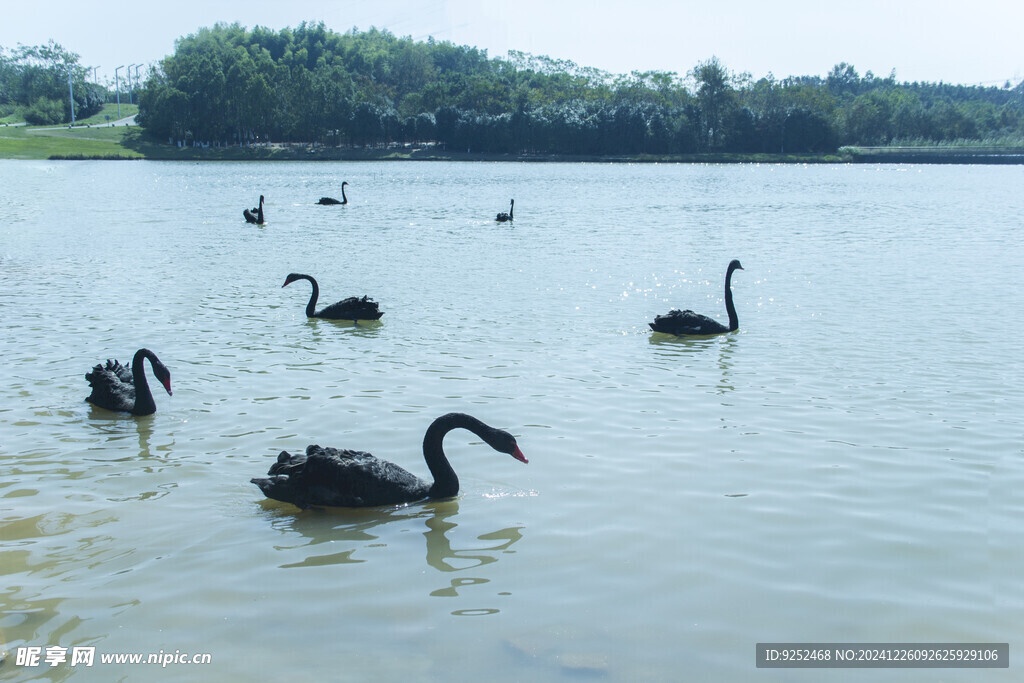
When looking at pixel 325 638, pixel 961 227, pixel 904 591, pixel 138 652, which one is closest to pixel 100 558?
pixel 138 652

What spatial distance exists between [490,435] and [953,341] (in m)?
8.47

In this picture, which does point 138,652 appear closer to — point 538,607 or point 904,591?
point 538,607

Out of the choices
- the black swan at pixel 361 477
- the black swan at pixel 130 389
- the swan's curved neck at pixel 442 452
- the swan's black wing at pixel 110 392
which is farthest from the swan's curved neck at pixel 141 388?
the swan's curved neck at pixel 442 452

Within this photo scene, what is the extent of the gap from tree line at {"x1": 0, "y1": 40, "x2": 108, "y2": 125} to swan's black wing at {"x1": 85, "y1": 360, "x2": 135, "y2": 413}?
15080 cm

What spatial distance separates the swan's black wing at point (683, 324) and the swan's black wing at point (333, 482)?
7.14 metres

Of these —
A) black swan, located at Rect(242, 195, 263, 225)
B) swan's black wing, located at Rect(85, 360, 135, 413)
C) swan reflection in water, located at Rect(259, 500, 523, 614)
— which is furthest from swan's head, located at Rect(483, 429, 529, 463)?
black swan, located at Rect(242, 195, 263, 225)

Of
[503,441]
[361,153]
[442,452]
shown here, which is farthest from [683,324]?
[361,153]

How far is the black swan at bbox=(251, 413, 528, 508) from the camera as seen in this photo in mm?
6492

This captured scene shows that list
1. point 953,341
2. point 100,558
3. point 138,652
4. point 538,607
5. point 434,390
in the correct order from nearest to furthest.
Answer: point 138,652, point 538,607, point 100,558, point 434,390, point 953,341

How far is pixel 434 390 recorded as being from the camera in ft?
32.4

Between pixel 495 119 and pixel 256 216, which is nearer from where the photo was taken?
pixel 256 216

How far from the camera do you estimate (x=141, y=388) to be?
8875 mm

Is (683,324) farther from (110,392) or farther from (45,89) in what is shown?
(45,89)

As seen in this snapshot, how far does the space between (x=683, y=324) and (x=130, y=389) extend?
24.2 feet
